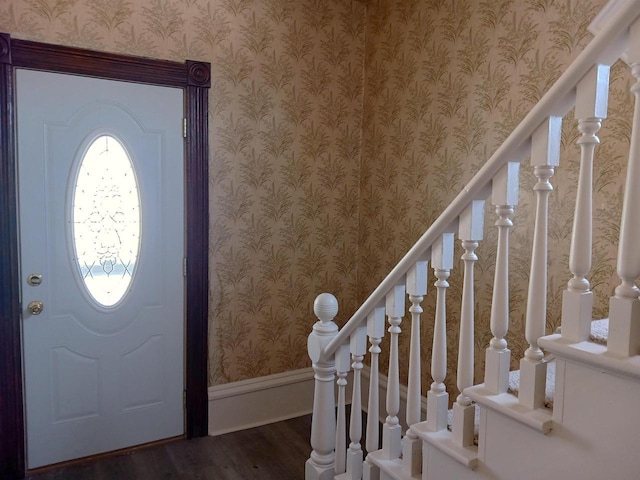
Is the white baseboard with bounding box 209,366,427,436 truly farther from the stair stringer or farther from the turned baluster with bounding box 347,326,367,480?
the stair stringer

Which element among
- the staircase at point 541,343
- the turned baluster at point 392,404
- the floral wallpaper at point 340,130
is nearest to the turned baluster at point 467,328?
the staircase at point 541,343

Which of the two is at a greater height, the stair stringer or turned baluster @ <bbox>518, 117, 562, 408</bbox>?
turned baluster @ <bbox>518, 117, 562, 408</bbox>

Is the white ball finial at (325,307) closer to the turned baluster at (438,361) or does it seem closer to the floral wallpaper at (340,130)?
the turned baluster at (438,361)

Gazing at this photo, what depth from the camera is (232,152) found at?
2.97 meters

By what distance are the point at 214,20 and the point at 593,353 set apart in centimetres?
269

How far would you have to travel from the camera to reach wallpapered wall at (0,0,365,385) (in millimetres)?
2830

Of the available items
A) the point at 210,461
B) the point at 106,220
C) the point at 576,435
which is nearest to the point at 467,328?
the point at 576,435

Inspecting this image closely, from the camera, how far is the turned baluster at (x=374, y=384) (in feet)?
6.00

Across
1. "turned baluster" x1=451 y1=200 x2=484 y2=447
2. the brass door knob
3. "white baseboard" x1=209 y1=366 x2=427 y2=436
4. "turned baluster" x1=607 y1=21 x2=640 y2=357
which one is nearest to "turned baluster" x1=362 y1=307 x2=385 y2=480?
"turned baluster" x1=451 y1=200 x2=484 y2=447

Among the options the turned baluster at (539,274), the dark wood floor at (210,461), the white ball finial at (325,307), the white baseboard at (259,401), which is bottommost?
the dark wood floor at (210,461)

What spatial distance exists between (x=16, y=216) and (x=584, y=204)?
2.54 m

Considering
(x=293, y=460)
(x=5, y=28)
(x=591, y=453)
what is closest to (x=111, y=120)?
(x=5, y=28)

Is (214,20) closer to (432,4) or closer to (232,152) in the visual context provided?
(232,152)

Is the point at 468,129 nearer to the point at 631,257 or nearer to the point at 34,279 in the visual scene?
the point at 631,257
